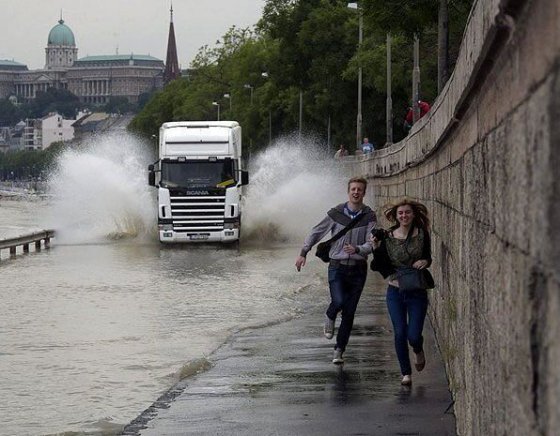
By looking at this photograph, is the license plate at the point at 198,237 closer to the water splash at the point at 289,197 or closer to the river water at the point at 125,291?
the river water at the point at 125,291

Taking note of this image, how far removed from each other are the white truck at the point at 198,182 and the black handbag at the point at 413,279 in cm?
2767

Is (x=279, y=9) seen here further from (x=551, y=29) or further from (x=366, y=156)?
(x=551, y=29)

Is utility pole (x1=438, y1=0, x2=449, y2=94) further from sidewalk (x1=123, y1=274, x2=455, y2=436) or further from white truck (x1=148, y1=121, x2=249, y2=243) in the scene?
white truck (x1=148, y1=121, x2=249, y2=243)

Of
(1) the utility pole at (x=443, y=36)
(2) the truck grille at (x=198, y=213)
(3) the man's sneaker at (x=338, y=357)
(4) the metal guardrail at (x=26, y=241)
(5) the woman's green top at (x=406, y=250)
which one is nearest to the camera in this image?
(5) the woman's green top at (x=406, y=250)

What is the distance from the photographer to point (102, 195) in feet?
168

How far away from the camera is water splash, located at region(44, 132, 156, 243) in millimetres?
49000

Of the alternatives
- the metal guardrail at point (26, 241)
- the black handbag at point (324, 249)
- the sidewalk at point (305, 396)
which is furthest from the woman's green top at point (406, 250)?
the metal guardrail at point (26, 241)

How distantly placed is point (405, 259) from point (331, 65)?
193 ft

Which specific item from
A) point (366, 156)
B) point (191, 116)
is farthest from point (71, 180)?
point (191, 116)

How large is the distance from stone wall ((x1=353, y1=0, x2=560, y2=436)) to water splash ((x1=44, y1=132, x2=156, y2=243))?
39.7 metres

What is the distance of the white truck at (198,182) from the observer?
39438mm

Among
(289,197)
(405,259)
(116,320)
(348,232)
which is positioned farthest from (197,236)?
(405,259)

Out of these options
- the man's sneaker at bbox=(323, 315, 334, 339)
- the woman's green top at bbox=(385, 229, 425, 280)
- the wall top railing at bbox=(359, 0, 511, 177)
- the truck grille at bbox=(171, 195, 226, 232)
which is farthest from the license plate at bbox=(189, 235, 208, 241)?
the woman's green top at bbox=(385, 229, 425, 280)

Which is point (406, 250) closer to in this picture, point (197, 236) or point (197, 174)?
point (197, 174)
